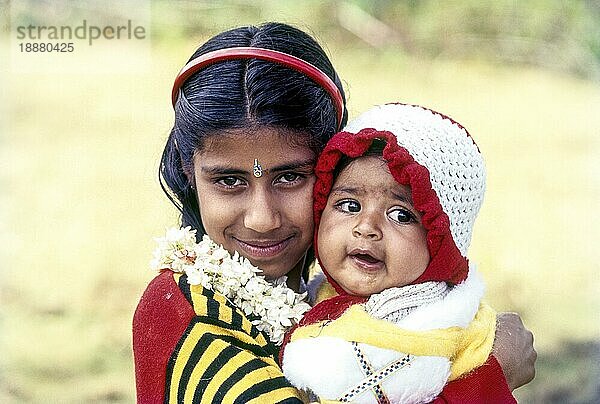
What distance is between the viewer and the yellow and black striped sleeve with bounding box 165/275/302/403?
77.5 inches

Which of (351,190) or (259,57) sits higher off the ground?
(259,57)

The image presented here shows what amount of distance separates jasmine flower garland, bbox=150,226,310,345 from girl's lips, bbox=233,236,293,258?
0.11 ft

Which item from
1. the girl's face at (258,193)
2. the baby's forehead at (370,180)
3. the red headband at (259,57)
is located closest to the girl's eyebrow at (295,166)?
the girl's face at (258,193)

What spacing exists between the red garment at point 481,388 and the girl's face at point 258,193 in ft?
1.71

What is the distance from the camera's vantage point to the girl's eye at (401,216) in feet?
6.95

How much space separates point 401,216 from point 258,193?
35 cm

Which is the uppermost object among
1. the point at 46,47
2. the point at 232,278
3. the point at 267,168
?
the point at 46,47

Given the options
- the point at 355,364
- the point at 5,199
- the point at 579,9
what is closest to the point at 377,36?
the point at 579,9

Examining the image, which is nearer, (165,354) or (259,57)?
(165,354)

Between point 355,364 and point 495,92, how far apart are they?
4449 millimetres

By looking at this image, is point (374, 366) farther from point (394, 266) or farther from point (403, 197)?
point (403, 197)

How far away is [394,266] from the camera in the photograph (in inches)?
82.5

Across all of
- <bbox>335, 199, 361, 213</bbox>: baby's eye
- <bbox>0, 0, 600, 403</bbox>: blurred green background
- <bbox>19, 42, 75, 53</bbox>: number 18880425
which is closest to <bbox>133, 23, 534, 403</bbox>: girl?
<bbox>335, 199, 361, 213</bbox>: baby's eye

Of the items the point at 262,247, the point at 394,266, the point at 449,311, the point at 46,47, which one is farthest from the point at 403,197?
the point at 46,47
